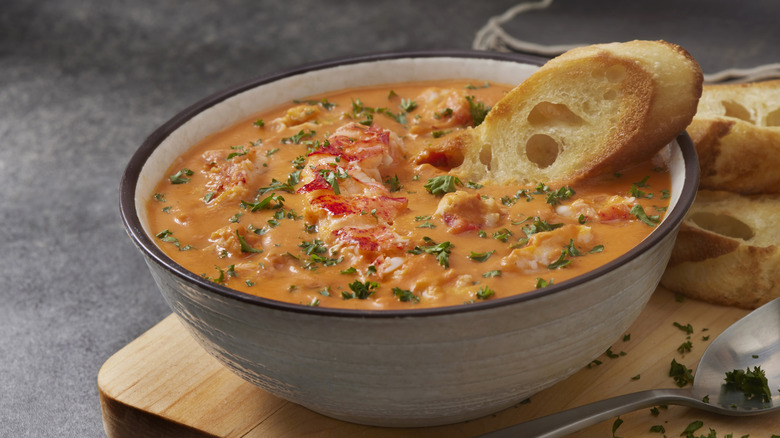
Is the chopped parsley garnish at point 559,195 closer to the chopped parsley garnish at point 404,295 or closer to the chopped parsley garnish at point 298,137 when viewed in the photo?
the chopped parsley garnish at point 404,295

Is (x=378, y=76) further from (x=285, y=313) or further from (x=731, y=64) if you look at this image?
(x=731, y=64)

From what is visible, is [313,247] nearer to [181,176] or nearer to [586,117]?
[181,176]

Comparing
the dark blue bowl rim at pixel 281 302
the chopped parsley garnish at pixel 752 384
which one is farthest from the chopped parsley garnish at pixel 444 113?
the chopped parsley garnish at pixel 752 384

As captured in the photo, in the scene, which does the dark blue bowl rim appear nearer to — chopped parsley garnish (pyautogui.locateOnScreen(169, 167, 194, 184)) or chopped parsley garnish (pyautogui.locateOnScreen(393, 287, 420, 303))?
chopped parsley garnish (pyautogui.locateOnScreen(169, 167, 194, 184))

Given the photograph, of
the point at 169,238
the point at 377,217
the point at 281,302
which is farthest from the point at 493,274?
the point at 169,238

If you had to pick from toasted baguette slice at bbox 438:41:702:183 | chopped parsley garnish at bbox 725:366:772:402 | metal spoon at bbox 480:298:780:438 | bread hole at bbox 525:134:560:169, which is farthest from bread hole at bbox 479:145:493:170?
chopped parsley garnish at bbox 725:366:772:402

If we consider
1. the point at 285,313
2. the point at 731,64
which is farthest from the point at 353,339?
the point at 731,64
